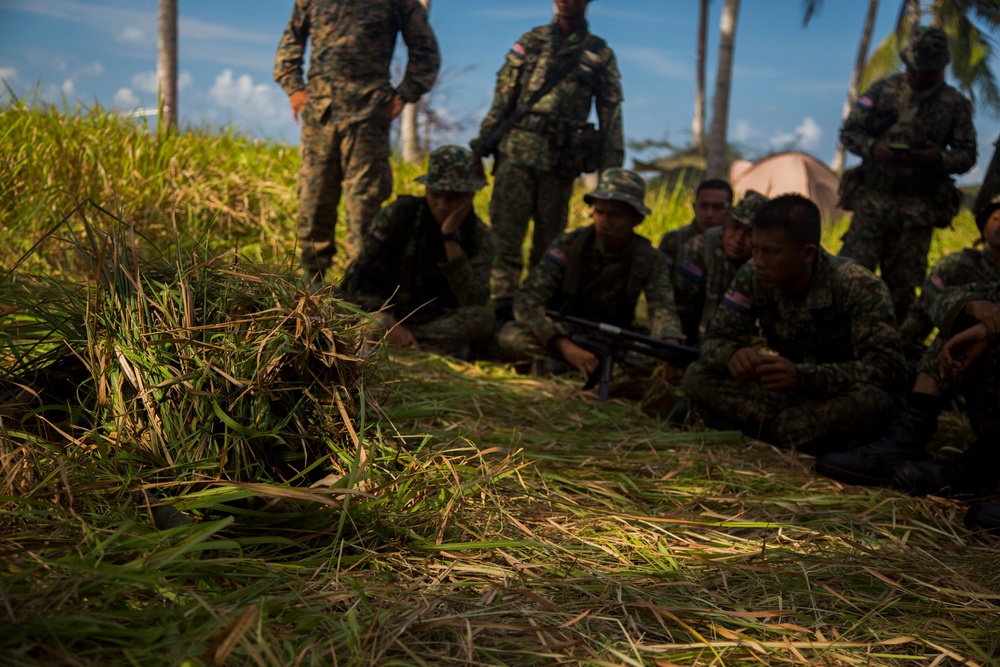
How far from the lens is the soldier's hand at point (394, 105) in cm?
586

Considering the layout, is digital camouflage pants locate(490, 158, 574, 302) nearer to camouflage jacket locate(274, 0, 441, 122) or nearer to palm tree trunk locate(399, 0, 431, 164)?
camouflage jacket locate(274, 0, 441, 122)

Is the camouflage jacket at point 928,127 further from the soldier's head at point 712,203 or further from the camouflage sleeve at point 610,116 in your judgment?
the camouflage sleeve at point 610,116

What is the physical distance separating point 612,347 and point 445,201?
1.42 m

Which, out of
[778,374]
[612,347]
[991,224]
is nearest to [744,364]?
[778,374]

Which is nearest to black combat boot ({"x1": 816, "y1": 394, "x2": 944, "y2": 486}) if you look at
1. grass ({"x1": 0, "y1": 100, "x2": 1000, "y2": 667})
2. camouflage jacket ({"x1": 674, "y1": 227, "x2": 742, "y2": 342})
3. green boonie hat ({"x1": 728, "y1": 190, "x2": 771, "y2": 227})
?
grass ({"x1": 0, "y1": 100, "x2": 1000, "y2": 667})

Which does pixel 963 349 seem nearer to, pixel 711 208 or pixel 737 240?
pixel 737 240

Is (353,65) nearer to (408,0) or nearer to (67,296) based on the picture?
(408,0)

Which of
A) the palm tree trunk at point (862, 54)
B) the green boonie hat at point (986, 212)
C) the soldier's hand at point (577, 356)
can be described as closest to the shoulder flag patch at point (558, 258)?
the soldier's hand at point (577, 356)

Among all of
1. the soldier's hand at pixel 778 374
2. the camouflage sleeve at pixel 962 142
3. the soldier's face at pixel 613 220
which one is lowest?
the soldier's hand at pixel 778 374

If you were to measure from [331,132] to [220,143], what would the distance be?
276cm

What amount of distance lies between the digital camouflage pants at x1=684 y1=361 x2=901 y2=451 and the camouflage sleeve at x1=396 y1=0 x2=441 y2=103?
291cm

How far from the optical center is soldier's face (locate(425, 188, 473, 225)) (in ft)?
17.2

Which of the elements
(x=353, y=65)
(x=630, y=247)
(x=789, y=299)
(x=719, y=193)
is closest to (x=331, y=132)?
(x=353, y=65)

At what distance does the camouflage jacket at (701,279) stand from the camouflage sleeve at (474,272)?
123cm
